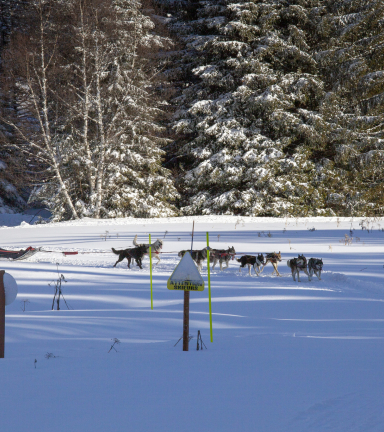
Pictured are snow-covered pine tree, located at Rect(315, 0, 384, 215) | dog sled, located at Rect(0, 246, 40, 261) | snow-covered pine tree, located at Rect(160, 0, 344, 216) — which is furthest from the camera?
snow-covered pine tree, located at Rect(160, 0, 344, 216)

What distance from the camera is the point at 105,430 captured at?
104 inches

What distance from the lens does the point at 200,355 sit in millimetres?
4371

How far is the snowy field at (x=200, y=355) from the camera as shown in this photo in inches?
112

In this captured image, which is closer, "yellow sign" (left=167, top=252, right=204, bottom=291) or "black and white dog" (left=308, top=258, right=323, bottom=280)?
"yellow sign" (left=167, top=252, right=204, bottom=291)

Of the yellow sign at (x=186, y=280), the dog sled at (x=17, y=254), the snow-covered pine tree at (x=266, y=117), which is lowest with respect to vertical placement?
the dog sled at (x=17, y=254)

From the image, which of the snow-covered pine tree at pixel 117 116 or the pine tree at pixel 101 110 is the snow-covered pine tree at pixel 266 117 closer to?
the snow-covered pine tree at pixel 117 116

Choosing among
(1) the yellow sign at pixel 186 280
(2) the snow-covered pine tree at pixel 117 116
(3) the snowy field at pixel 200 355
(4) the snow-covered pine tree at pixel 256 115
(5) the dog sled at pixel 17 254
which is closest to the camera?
(3) the snowy field at pixel 200 355

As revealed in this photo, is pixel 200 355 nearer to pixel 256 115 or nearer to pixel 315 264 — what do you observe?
pixel 315 264

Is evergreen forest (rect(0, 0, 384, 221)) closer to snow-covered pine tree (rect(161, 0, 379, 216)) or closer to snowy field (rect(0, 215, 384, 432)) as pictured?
snow-covered pine tree (rect(161, 0, 379, 216))

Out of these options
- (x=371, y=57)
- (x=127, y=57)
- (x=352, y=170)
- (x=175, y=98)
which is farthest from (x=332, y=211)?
(x=127, y=57)

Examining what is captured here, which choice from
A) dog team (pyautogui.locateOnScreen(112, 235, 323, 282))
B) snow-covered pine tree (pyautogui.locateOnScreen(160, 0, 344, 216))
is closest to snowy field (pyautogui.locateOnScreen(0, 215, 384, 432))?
dog team (pyautogui.locateOnScreen(112, 235, 323, 282))

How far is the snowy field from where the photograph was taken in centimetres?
285

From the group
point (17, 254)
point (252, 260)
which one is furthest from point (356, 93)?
point (17, 254)

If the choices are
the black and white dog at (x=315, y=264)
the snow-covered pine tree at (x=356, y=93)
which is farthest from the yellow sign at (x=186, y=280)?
the snow-covered pine tree at (x=356, y=93)
